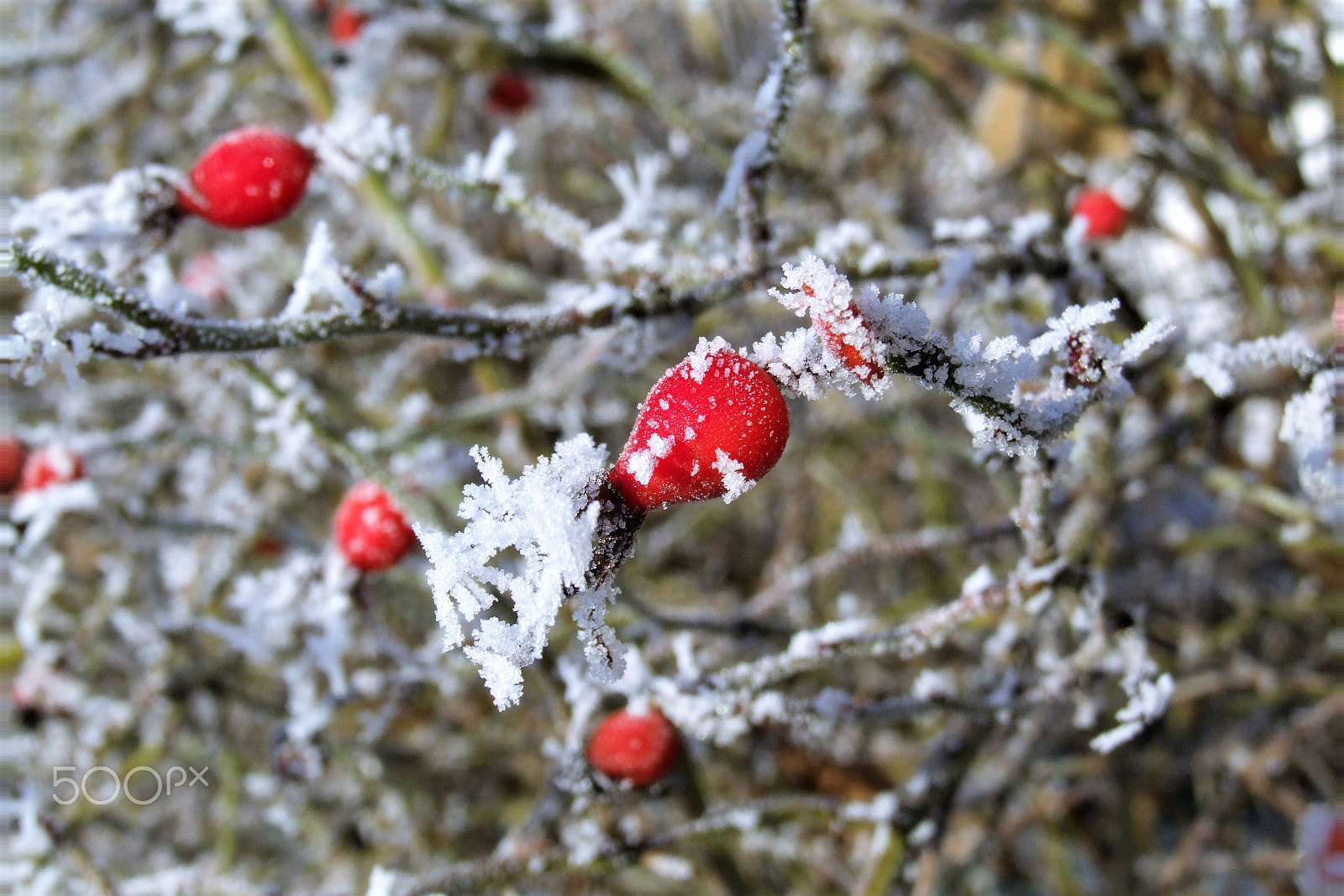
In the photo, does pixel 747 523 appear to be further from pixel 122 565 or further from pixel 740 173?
pixel 740 173

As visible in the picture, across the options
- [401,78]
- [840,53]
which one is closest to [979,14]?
[840,53]

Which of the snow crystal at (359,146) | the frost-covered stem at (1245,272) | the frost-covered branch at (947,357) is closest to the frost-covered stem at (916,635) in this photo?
the frost-covered branch at (947,357)

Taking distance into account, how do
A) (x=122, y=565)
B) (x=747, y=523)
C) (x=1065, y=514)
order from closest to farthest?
(x=1065, y=514) → (x=122, y=565) → (x=747, y=523)

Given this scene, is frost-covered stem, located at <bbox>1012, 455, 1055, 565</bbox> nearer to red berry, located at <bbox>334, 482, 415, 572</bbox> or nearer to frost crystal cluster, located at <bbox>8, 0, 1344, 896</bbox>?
frost crystal cluster, located at <bbox>8, 0, 1344, 896</bbox>

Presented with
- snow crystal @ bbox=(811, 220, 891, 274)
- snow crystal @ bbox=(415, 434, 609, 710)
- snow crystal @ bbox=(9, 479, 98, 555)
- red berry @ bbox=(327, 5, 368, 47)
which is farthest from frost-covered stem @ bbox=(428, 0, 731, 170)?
snow crystal @ bbox=(9, 479, 98, 555)

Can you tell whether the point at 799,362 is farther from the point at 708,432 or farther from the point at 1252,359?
the point at 1252,359

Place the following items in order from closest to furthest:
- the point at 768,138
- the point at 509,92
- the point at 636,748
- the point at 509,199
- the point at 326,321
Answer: the point at 326,321, the point at 768,138, the point at 509,199, the point at 636,748, the point at 509,92

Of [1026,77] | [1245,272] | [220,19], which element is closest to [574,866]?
[220,19]

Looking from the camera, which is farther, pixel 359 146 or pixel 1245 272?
pixel 1245 272
